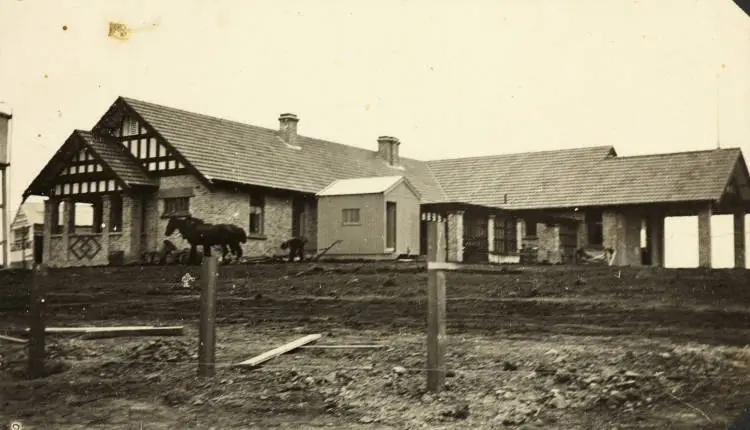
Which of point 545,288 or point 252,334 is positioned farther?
point 545,288

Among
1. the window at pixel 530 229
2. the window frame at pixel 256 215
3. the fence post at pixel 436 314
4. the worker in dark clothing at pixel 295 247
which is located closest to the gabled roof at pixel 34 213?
the window frame at pixel 256 215

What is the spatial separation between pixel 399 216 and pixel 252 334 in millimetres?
6096

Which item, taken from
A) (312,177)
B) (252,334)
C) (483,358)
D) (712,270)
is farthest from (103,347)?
(312,177)

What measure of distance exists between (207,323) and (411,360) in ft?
4.45

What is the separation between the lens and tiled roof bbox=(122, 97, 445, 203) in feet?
39.5

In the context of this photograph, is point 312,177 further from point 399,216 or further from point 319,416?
point 319,416

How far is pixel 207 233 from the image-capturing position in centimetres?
1116

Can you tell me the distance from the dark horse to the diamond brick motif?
2089 mm

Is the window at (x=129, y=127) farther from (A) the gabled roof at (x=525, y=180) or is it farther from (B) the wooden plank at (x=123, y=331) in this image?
(B) the wooden plank at (x=123, y=331)

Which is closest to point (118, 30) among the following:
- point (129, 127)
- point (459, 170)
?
point (129, 127)

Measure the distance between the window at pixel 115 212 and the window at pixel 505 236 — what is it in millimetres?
6232

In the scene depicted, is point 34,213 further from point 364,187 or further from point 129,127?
point 364,187

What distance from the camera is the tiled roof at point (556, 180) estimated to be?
12.9 meters

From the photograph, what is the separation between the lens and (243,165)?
12.8 m
